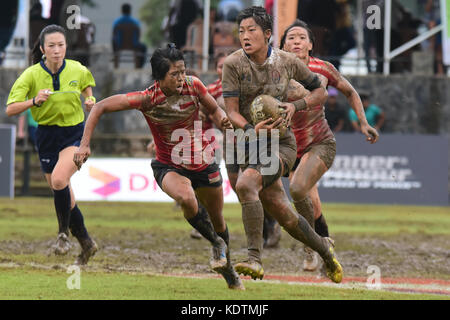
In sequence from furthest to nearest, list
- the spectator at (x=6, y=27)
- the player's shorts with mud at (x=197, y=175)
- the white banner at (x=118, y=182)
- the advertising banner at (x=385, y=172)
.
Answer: the spectator at (x=6, y=27) < the advertising banner at (x=385, y=172) < the white banner at (x=118, y=182) < the player's shorts with mud at (x=197, y=175)

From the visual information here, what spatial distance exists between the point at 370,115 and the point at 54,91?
1197cm

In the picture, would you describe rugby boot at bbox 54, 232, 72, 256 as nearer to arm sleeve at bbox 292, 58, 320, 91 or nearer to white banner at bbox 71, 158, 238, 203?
arm sleeve at bbox 292, 58, 320, 91

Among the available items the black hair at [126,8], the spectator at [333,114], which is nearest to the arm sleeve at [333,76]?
the spectator at [333,114]

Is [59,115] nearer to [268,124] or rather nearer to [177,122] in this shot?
[177,122]

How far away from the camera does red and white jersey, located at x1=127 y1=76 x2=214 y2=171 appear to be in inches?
348

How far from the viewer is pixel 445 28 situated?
21.8 meters

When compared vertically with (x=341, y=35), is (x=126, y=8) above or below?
above

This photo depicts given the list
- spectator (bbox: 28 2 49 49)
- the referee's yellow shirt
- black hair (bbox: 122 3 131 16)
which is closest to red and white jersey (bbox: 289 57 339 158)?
the referee's yellow shirt

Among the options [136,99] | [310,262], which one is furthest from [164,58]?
[310,262]

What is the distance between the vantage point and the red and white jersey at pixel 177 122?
8.85 m

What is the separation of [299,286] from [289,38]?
8.27 feet

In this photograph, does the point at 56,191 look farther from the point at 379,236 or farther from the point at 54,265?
the point at 379,236

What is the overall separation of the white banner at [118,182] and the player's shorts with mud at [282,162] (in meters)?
10.6

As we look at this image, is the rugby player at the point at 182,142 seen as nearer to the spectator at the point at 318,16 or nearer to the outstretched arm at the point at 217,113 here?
the outstretched arm at the point at 217,113
